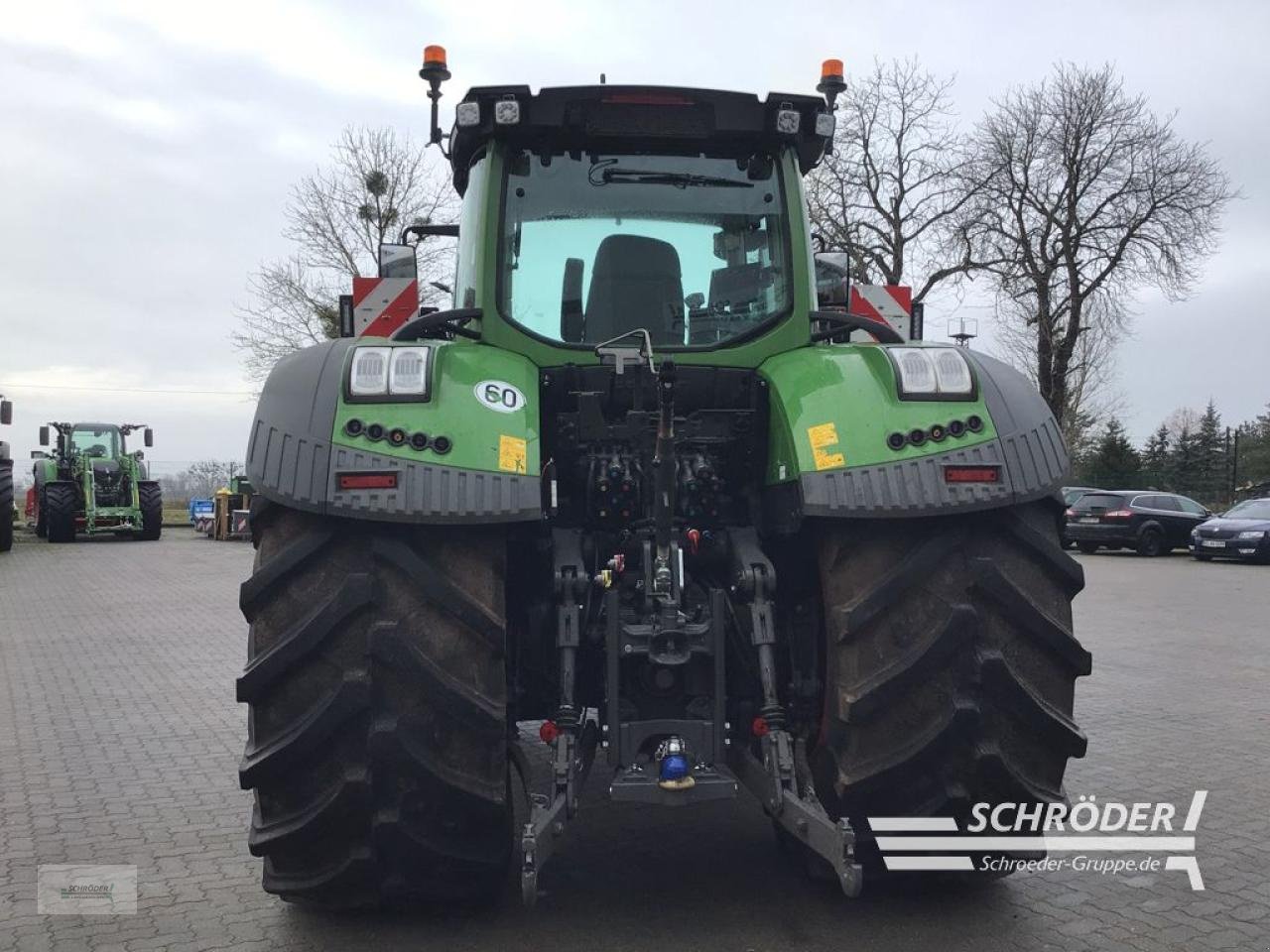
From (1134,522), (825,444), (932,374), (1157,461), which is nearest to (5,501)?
(1134,522)

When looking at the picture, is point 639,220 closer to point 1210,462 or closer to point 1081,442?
point 1081,442

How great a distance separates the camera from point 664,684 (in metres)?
3.93

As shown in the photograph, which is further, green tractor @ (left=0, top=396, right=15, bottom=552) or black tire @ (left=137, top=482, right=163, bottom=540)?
black tire @ (left=137, top=482, right=163, bottom=540)

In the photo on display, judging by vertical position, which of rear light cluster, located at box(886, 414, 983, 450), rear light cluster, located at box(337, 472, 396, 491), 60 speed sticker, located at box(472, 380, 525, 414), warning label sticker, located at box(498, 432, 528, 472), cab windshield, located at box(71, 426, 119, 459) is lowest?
rear light cluster, located at box(337, 472, 396, 491)

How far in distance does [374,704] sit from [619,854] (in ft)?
5.41

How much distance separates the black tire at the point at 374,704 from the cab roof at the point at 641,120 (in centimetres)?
170

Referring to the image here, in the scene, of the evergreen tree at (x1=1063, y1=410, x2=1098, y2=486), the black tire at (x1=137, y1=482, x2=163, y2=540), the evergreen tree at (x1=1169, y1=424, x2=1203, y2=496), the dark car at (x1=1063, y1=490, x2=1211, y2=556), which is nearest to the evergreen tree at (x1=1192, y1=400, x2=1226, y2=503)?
the evergreen tree at (x1=1169, y1=424, x2=1203, y2=496)

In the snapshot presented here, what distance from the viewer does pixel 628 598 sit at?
4129mm

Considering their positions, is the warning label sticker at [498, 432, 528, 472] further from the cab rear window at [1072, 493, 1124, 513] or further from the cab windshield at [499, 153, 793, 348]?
the cab rear window at [1072, 493, 1124, 513]

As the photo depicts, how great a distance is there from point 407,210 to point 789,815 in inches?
1146

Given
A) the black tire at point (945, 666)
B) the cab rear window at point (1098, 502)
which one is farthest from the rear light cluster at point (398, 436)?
the cab rear window at point (1098, 502)

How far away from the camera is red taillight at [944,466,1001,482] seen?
3.74 meters

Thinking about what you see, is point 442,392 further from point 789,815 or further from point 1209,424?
point 1209,424

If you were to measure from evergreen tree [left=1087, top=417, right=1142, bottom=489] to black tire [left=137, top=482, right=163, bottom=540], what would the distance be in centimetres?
3022
